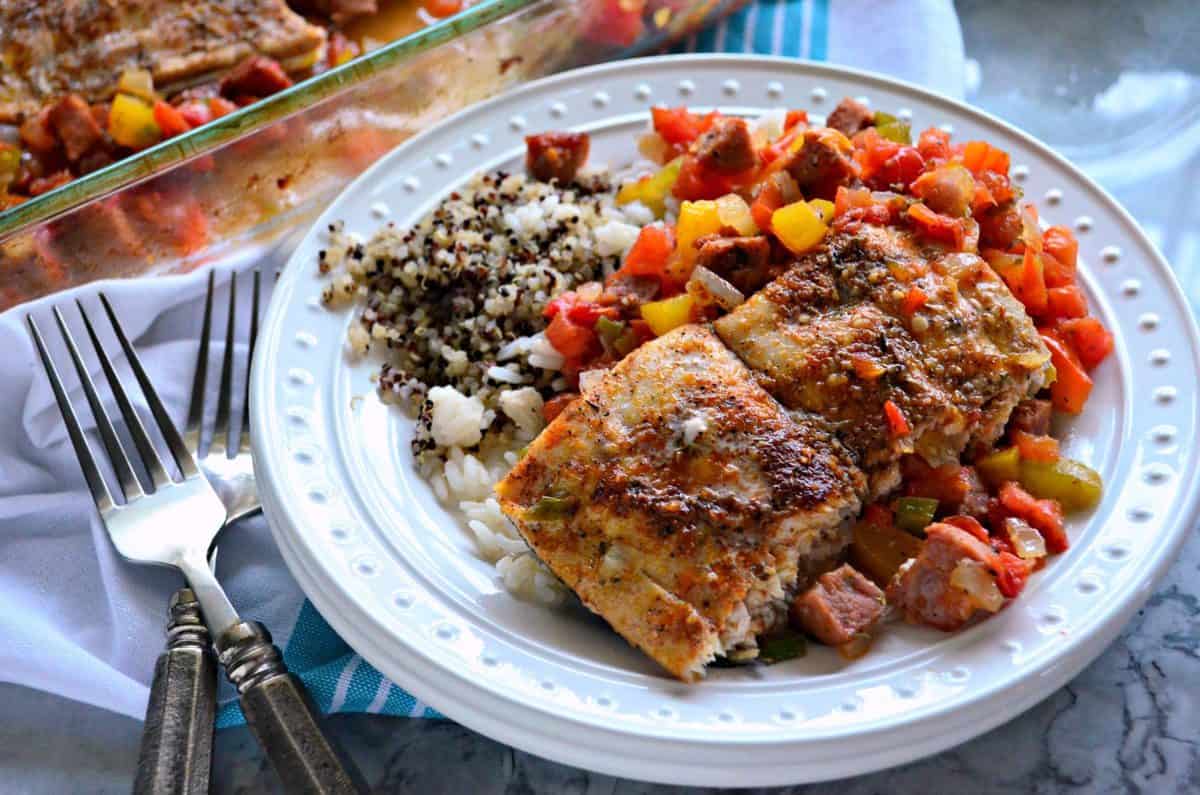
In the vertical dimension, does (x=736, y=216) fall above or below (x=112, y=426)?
above

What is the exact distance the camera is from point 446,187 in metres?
4.27

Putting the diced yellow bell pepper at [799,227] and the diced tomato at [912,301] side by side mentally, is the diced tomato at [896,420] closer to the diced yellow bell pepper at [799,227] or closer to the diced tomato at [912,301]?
the diced tomato at [912,301]

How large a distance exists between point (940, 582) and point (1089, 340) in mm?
1119

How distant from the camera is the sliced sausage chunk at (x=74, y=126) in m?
4.83

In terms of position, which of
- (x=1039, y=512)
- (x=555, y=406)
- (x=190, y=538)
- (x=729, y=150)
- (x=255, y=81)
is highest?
(x=729, y=150)

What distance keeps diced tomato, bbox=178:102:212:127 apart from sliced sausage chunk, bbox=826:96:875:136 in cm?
269

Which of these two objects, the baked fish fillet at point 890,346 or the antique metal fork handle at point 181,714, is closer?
the antique metal fork handle at point 181,714

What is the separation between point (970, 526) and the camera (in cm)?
309

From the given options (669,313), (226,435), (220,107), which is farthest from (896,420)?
(220,107)

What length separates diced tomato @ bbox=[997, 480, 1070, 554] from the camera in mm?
3066

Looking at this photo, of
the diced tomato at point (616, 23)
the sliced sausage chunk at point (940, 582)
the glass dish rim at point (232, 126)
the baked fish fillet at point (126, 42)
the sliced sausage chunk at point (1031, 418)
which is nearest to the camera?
the sliced sausage chunk at point (940, 582)

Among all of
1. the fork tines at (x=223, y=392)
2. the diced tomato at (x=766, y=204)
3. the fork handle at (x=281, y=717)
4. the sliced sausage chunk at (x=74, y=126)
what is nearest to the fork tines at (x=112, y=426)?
the fork tines at (x=223, y=392)

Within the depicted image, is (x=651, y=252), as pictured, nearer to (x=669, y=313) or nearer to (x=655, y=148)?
(x=669, y=313)

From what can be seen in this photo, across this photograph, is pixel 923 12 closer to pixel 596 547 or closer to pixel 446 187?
pixel 446 187
